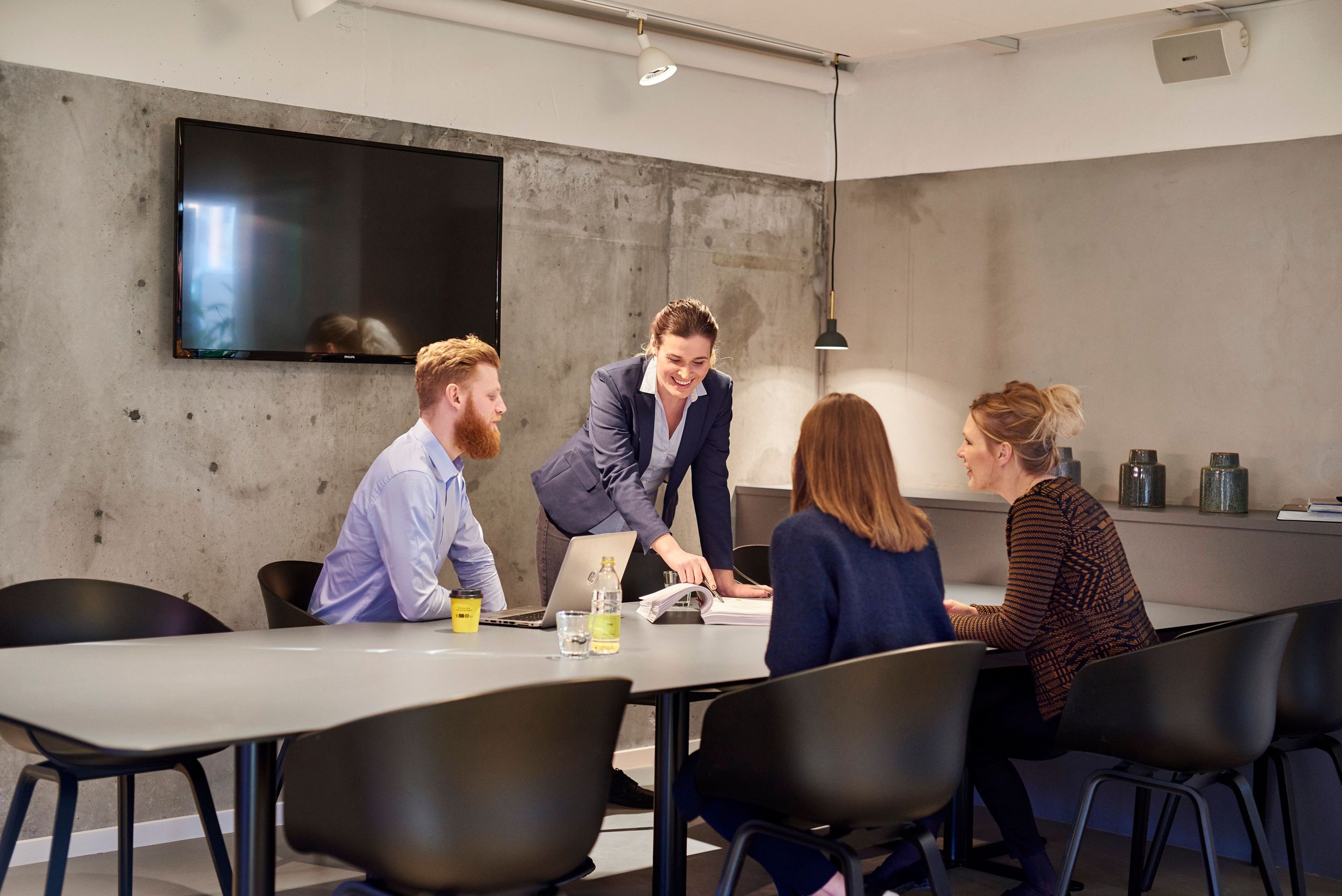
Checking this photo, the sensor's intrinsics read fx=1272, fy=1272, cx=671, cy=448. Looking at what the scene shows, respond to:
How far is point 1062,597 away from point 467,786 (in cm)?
176

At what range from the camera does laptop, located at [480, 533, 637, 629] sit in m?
3.14

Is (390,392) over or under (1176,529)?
over

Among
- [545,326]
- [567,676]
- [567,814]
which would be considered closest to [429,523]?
[567,676]

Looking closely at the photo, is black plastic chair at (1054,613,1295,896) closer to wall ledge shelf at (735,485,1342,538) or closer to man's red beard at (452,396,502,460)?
wall ledge shelf at (735,485,1342,538)

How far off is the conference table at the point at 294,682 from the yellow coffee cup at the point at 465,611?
0.11ft

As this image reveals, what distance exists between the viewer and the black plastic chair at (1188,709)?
3.03m

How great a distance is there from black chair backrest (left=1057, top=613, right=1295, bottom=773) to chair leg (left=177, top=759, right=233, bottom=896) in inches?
84.8

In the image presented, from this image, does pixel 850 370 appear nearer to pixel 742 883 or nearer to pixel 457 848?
pixel 742 883

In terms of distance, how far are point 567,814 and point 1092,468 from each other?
3.57m

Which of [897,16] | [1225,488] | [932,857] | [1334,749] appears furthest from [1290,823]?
[897,16]

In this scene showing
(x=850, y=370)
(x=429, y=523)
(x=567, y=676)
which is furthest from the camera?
(x=850, y=370)

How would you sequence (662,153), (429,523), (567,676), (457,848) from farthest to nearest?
(662,153) < (429,523) < (567,676) < (457,848)

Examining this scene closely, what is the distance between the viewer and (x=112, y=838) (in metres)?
4.19

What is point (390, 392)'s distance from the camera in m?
4.79
